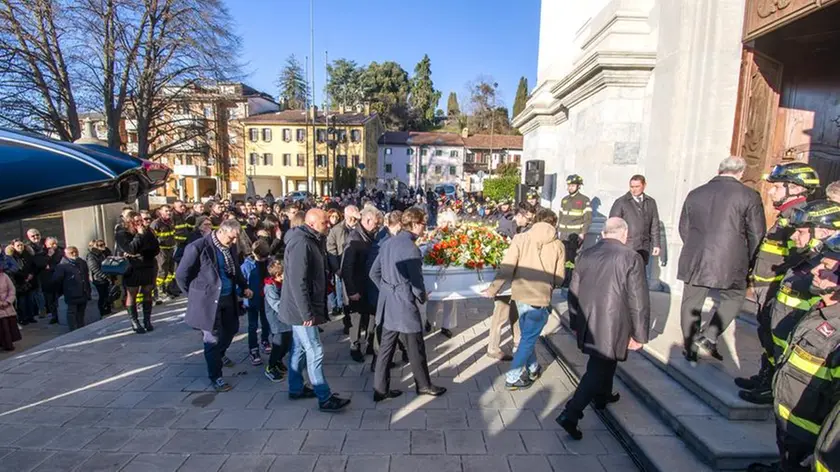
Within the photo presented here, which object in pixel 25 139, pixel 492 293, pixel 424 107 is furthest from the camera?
pixel 424 107

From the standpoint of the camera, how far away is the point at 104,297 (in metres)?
8.22

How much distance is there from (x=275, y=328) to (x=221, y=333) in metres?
0.58

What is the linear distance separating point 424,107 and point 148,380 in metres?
73.8

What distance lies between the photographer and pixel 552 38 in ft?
39.2

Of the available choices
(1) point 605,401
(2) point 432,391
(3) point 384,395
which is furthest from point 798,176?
(3) point 384,395

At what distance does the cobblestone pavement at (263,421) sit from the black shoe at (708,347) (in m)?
1.29

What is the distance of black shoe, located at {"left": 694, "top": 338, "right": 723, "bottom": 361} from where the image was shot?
13.7ft

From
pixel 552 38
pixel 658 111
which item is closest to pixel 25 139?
pixel 658 111

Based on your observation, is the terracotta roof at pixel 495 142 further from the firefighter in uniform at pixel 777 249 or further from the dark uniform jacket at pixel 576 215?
the firefighter in uniform at pixel 777 249

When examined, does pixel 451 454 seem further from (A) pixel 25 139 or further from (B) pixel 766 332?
(A) pixel 25 139

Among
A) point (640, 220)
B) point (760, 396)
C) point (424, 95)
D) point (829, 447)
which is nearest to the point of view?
point (829, 447)

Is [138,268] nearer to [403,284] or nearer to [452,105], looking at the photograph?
[403,284]

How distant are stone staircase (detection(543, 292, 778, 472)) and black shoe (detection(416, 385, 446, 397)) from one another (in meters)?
1.56

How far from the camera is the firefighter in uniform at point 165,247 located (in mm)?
8703
